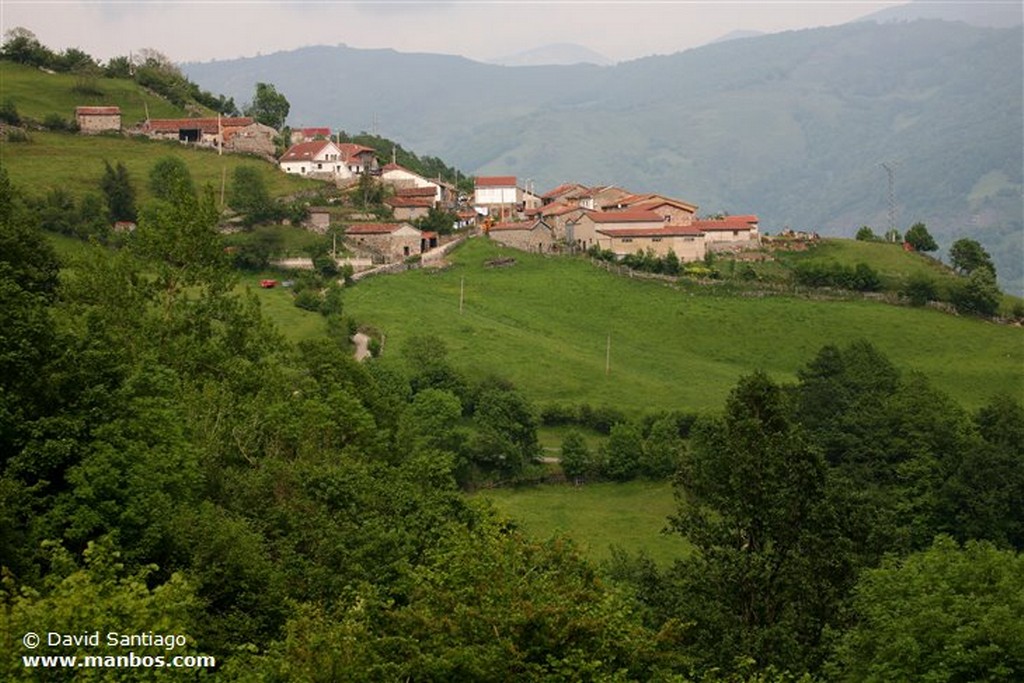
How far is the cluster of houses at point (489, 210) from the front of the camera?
90750 millimetres

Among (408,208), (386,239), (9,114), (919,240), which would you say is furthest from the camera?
(919,240)

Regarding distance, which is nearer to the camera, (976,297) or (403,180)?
(976,297)

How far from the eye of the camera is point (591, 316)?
81812 millimetres

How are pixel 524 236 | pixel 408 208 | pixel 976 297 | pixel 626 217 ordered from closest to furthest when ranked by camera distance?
1. pixel 976 297
2. pixel 524 236
3. pixel 626 217
4. pixel 408 208

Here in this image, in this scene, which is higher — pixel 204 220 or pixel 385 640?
pixel 204 220

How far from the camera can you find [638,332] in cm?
7975

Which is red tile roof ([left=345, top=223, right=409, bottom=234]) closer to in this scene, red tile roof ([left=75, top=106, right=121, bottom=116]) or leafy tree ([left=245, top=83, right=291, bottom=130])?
red tile roof ([left=75, top=106, right=121, bottom=116])

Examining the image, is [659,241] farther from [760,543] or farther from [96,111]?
[760,543]

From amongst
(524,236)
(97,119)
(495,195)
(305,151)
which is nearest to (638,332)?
(524,236)

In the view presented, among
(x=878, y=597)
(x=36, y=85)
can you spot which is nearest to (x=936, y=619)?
(x=878, y=597)

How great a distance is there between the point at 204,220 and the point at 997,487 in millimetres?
30143

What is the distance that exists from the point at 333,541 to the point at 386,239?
200ft

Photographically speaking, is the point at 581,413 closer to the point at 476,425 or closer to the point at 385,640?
the point at 476,425

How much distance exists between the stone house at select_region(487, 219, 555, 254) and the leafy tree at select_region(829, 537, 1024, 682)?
64.0 meters
